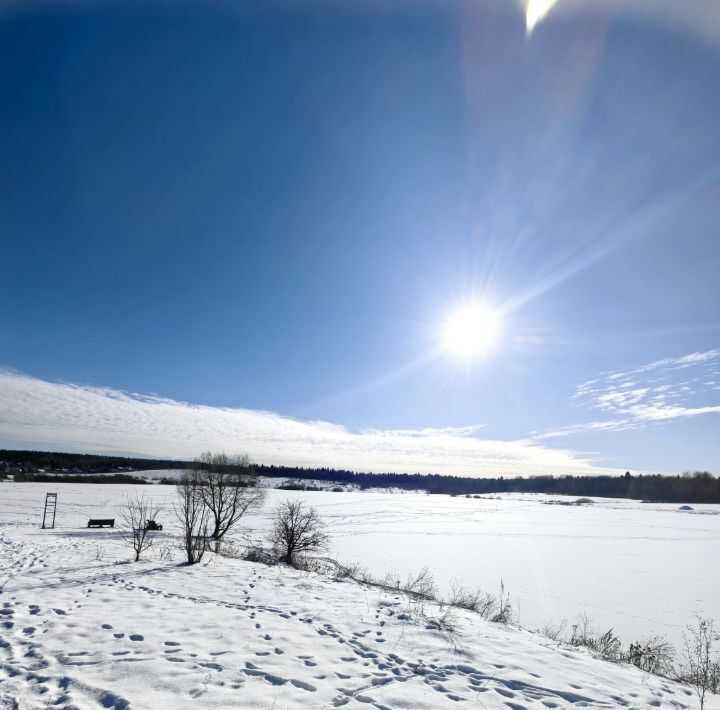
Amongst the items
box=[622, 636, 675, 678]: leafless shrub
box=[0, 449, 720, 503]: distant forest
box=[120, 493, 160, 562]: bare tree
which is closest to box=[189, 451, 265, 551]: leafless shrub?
box=[120, 493, 160, 562]: bare tree

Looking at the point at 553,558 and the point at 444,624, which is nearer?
the point at 444,624

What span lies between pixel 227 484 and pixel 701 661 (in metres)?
28.4

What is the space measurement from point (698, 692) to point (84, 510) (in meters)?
49.0

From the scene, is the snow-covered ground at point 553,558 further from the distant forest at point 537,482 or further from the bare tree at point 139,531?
the distant forest at point 537,482

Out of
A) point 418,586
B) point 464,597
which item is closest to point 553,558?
point 418,586

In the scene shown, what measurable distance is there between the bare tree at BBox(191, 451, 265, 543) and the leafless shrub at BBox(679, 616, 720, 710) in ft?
82.7

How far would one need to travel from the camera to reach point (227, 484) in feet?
103

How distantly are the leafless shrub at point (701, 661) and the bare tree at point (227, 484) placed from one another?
2520 cm

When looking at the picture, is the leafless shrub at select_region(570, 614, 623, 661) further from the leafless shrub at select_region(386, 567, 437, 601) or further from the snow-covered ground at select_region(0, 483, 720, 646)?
the leafless shrub at select_region(386, 567, 437, 601)

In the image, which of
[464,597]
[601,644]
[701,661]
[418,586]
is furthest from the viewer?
[418,586]

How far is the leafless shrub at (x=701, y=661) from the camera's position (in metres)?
7.81

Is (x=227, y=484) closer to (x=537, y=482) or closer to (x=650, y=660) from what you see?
(x=650, y=660)

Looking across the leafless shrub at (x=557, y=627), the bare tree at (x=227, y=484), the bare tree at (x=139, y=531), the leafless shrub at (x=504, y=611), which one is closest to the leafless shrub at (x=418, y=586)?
the leafless shrub at (x=504, y=611)

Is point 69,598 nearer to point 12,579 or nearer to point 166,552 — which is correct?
point 12,579
